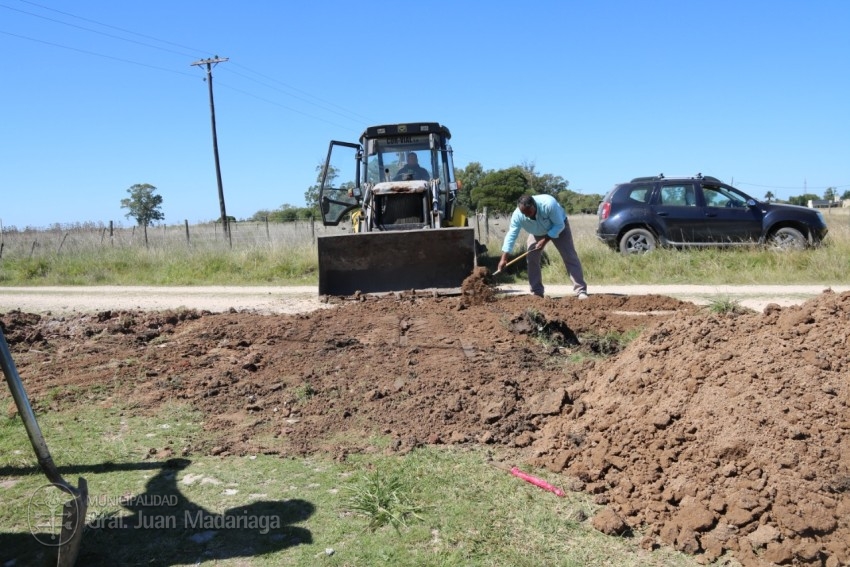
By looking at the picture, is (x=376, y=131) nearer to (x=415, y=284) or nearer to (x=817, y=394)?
(x=415, y=284)

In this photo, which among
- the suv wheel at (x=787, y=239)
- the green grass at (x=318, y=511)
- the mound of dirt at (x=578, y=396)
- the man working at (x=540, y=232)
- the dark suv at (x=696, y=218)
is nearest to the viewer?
the green grass at (x=318, y=511)

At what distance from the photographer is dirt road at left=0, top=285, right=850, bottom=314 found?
10.7 meters

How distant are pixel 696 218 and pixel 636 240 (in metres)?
1.30

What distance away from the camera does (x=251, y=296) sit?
12781 mm

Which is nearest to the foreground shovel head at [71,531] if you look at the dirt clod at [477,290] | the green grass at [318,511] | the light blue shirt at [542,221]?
the green grass at [318,511]

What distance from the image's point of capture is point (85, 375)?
6.55 meters

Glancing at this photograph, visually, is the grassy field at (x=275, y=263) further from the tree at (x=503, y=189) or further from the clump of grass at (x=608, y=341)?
the tree at (x=503, y=189)

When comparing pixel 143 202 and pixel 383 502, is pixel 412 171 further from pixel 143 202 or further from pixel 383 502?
pixel 143 202

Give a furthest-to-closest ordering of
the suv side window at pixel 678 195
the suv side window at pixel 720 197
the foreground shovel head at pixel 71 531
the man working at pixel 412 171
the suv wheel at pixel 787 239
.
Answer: the suv side window at pixel 678 195 < the suv side window at pixel 720 197 < the suv wheel at pixel 787 239 < the man working at pixel 412 171 < the foreground shovel head at pixel 71 531

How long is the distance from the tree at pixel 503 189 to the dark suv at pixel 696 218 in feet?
114

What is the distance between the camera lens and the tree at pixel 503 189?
50.5 metres

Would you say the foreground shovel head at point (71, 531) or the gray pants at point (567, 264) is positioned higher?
the gray pants at point (567, 264)

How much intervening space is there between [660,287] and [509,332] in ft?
19.0

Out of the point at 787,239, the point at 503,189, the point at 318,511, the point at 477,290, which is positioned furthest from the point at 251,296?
the point at 503,189
